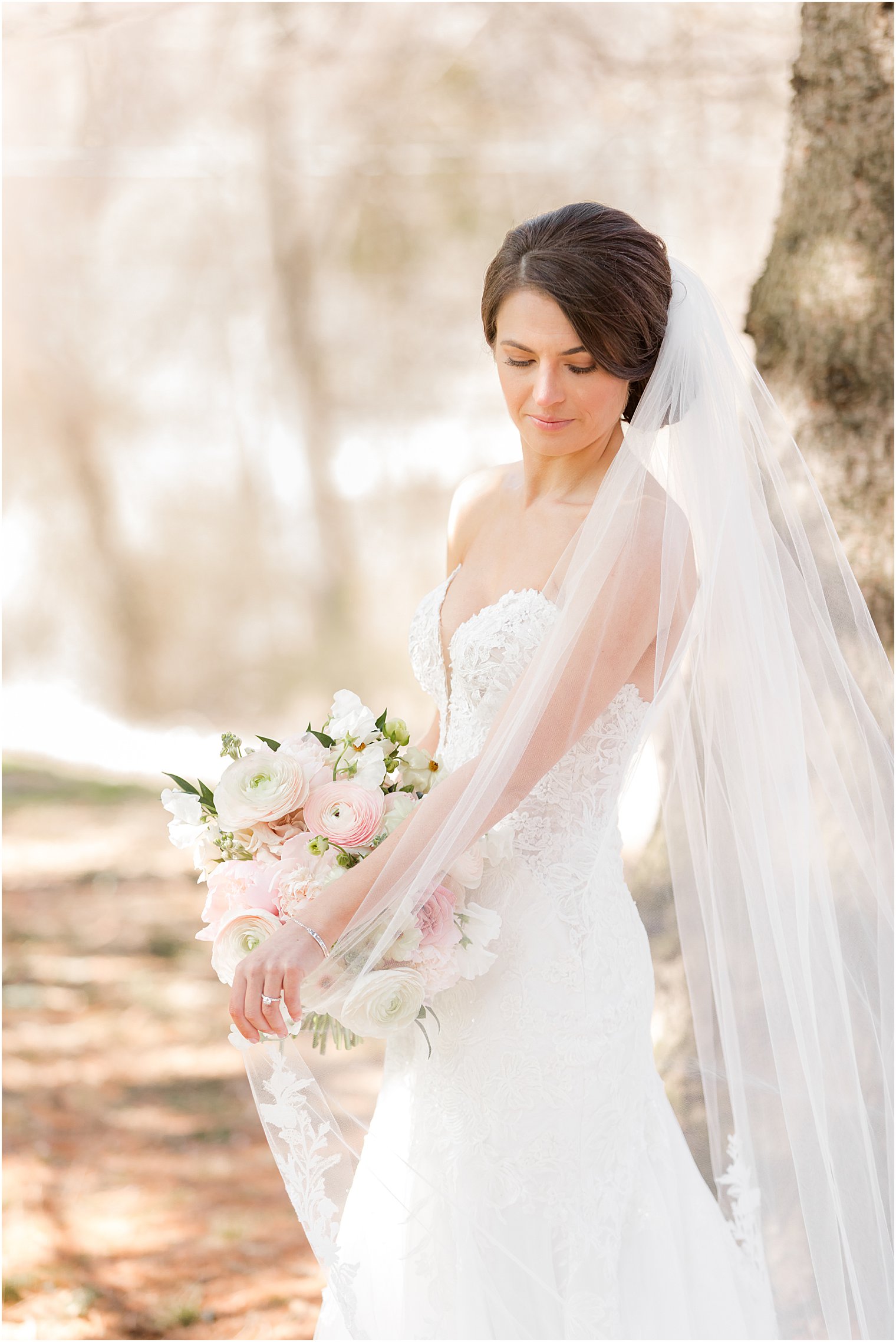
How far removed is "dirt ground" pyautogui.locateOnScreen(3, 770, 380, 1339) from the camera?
3289mm

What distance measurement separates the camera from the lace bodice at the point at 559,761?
2.13 meters

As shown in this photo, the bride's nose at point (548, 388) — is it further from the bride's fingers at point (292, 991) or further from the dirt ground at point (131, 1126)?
the dirt ground at point (131, 1126)

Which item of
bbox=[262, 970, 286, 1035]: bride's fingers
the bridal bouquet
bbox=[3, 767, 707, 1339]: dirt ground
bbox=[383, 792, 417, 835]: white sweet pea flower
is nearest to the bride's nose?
the bridal bouquet

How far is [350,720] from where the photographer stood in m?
2.09

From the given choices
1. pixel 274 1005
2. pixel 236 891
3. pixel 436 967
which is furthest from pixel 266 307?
pixel 274 1005

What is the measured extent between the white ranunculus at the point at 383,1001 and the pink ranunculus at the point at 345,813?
0.77ft

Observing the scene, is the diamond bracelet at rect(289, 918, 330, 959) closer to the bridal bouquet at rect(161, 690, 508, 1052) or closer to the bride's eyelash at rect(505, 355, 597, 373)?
the bridal bouquet at rect(161, 690, 508, 1052)

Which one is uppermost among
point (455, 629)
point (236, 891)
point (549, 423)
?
point (549, 423)

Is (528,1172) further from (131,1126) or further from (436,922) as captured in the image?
(131,1126)

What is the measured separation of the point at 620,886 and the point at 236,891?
31.7 inches

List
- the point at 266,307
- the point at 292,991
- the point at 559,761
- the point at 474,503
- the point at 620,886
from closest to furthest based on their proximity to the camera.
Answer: the point at 292,991 < the point at 559,761 < the point at 620,886 < the point at 474,503 < the point at 266,307

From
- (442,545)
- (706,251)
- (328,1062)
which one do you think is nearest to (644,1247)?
(328,1062)

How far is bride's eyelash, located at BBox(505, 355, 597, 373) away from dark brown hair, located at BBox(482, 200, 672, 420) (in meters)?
0.03

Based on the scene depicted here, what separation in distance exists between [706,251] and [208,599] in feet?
17.1
